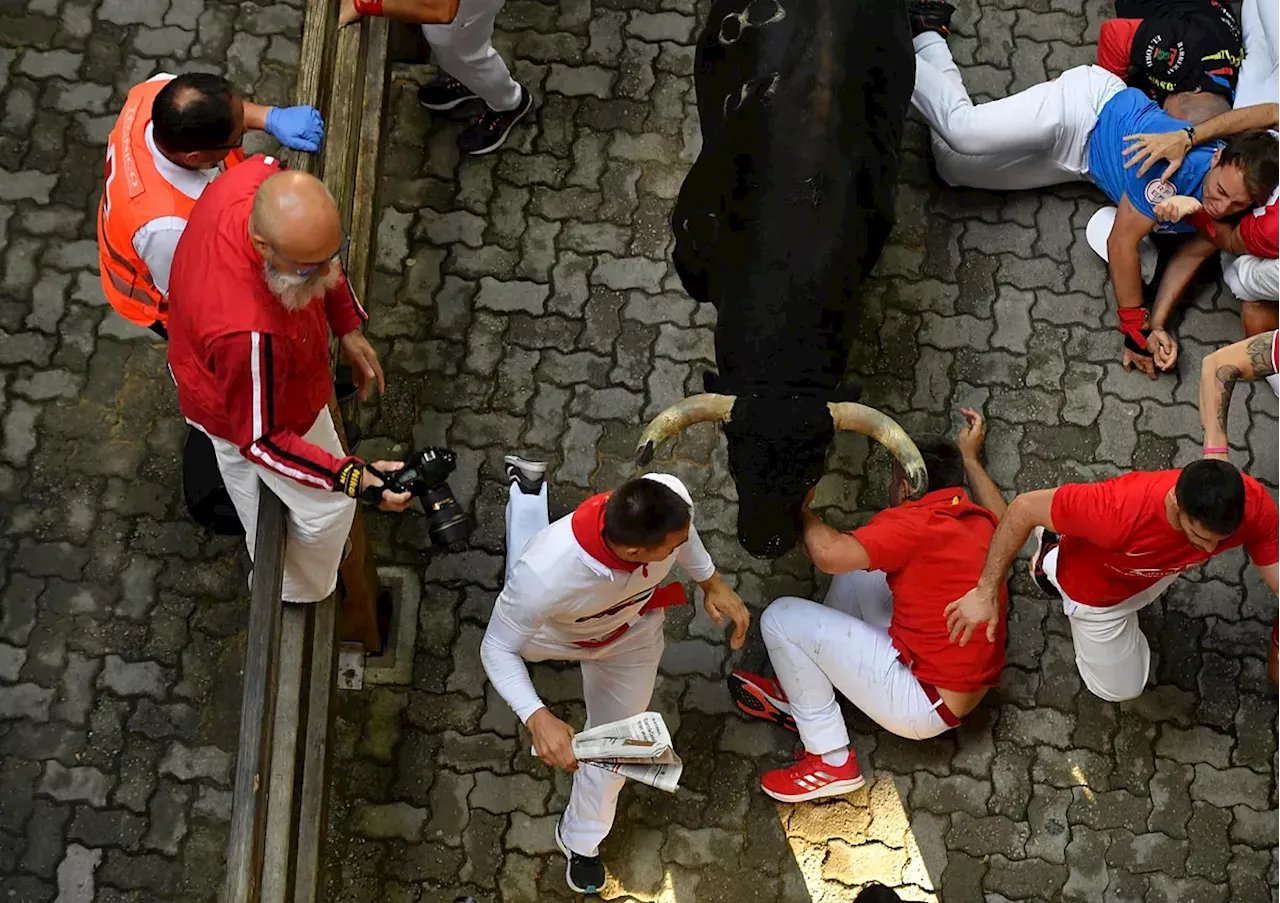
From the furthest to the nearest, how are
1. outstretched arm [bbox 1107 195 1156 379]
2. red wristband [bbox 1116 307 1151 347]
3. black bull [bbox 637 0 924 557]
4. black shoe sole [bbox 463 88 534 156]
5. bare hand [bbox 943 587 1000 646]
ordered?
black shoe sole [bbox 463 88 534 156], red wristband [bbox 1116 307 1151 347], outstretched arm [bbox 1107 195 1156 379], bare hand [bbox 943 587 1000 646], black bull [bbox 637 0 924 557]

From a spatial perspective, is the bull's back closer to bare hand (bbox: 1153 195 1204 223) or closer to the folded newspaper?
bare hand (bbox: 1153 195 1204 223)

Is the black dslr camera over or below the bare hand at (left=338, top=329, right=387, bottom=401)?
below

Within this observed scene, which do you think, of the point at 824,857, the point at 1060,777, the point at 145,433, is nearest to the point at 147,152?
the point at 145,433

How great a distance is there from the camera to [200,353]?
4.11 m

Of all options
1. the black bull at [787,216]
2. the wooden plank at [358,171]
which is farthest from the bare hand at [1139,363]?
the wooden plank at [358,171]

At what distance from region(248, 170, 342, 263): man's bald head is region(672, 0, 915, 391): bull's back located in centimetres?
179

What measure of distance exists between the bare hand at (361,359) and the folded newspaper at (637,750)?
1.64 m

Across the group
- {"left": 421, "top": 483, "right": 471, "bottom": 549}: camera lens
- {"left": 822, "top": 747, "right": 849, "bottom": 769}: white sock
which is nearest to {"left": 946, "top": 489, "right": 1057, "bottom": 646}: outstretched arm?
{"left": 822, "top": 747, "right": 849, "bottom": 769}: white sock

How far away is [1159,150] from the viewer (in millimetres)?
5957

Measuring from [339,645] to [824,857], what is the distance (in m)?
2.19

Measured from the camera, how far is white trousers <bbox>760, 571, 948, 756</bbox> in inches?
211

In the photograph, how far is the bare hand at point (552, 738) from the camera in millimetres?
4195

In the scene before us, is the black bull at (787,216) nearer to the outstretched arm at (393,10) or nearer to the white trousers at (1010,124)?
the white trousers at (1010,124)

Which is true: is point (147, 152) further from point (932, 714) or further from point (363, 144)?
point (932, 714)
